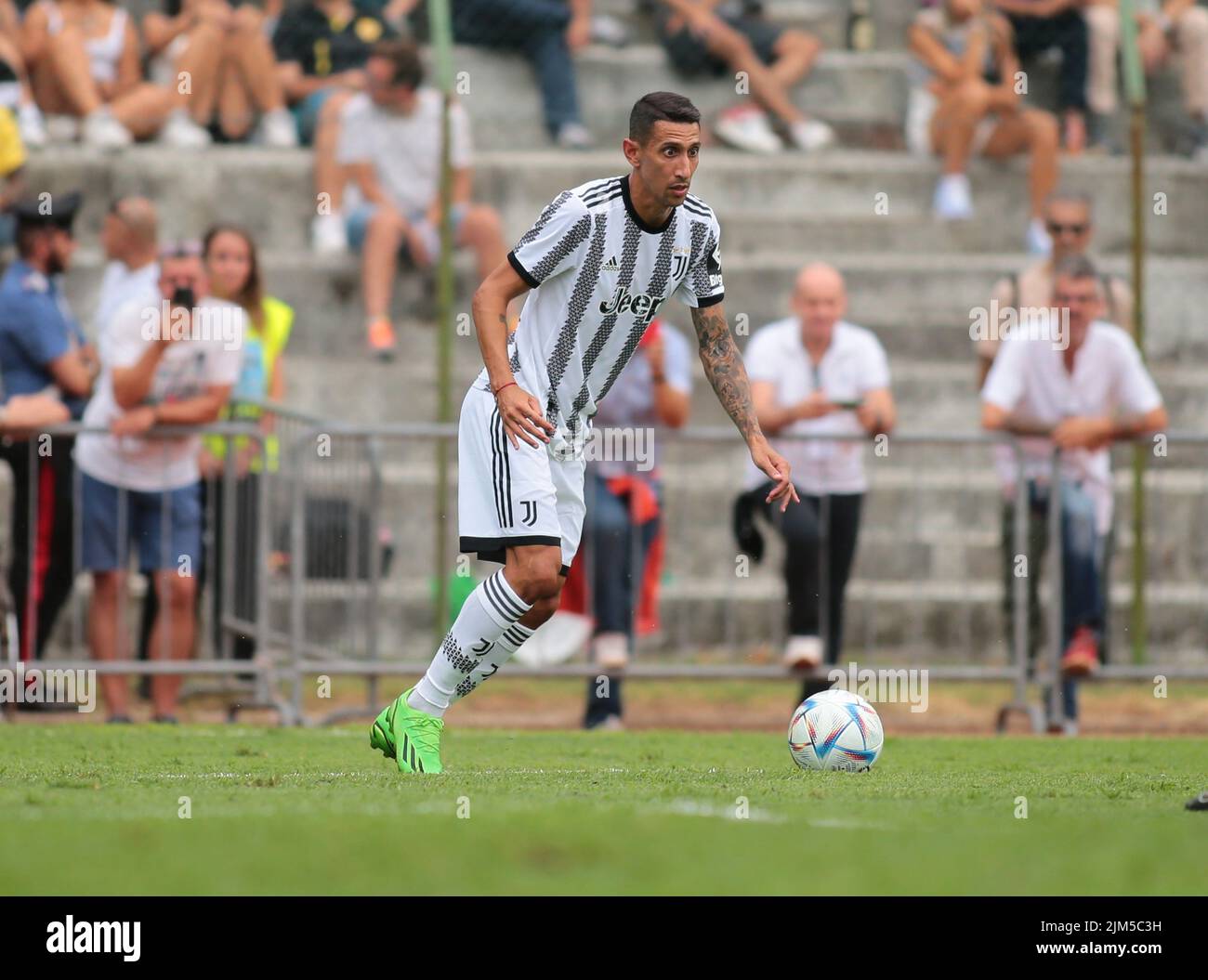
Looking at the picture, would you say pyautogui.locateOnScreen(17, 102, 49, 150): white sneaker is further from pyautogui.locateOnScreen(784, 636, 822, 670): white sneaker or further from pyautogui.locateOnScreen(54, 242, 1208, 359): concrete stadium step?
pyautogui.locateOnScreen(784, 636, 822, 670): white sneaker

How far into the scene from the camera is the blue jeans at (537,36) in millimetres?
16828

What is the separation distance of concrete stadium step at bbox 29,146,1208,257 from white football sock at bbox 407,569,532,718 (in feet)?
29.2

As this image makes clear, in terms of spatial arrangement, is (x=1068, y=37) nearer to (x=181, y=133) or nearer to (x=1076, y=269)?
(x=1076, y=269)

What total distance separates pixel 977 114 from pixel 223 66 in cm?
584

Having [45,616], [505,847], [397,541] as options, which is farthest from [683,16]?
[505,847]

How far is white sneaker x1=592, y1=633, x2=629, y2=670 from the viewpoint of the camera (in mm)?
11586

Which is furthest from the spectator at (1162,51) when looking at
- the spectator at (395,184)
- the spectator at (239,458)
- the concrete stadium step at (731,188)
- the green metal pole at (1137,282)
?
the spectator at (239,458)

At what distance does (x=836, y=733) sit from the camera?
825 cm

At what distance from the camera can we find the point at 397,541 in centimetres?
1421

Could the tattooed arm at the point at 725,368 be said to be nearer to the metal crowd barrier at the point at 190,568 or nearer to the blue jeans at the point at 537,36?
the metal crowd barrier at the point at 190,568

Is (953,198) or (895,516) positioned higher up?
(953,198)

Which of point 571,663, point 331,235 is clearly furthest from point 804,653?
point 331,235

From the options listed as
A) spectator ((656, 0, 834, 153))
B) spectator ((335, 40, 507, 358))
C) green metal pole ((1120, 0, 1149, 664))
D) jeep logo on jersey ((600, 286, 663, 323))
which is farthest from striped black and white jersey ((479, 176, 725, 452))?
spectator ((656, 0, 834, 153))

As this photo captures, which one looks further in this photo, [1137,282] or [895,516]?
[895,516]
